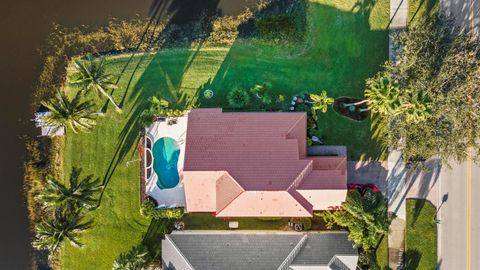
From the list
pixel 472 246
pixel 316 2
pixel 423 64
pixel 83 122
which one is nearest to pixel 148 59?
pixel 83 122

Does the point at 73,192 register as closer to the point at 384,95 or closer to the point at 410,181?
the point at 384,95

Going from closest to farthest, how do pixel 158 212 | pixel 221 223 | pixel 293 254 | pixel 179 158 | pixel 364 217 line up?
1. pixel 364 217
2. pixel 293 254
3. pixel 158 212
4. pixel 221 223
5. pixel 179 158

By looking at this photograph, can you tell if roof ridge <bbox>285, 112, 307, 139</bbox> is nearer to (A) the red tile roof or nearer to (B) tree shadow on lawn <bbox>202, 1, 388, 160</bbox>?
(A) the red tile roof

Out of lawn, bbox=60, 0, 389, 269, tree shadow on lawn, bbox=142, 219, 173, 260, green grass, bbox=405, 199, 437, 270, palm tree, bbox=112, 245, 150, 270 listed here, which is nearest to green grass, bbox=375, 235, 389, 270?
green grass, bbox=405, 199, 437, 270

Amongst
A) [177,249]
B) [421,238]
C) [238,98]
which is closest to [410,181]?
[421,238]

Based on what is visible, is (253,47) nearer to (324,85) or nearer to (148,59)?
(324,85)

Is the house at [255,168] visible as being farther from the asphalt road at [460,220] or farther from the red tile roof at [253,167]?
the asphalt road at [460,220]
